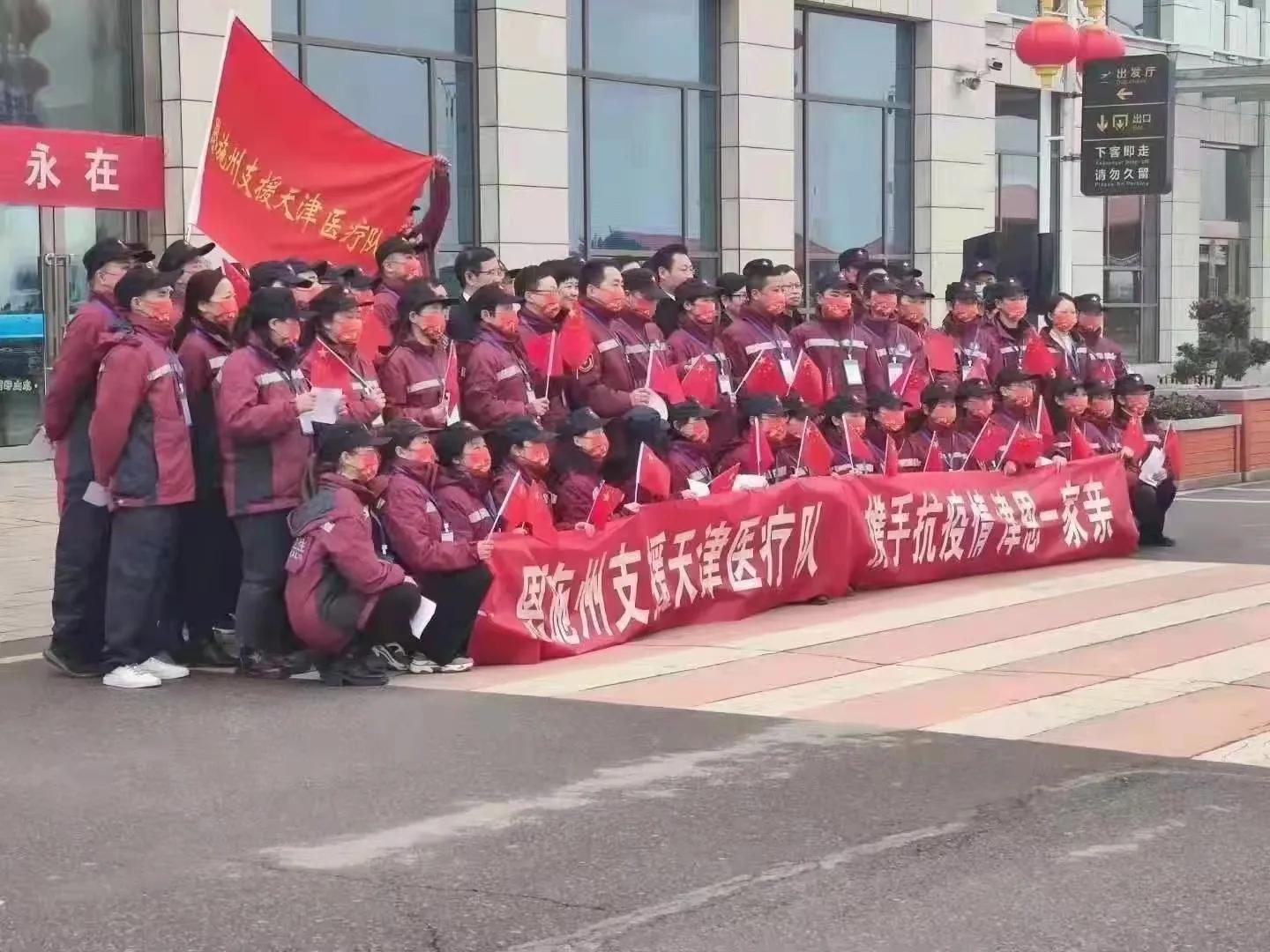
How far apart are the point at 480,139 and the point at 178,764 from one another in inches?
545

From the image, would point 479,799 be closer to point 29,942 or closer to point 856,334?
point 29,942

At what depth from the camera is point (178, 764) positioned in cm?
755

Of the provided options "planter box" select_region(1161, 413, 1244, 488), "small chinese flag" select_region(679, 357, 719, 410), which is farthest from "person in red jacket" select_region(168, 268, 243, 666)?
"planter box" select_region(1161, 413, 1244, 488)

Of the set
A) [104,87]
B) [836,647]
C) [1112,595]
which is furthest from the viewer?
[104,87]

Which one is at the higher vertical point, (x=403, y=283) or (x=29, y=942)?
(x=403, y=283)

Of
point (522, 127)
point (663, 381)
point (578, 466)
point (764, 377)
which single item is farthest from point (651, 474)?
point (522, 127)

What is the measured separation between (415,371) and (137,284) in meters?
1.51

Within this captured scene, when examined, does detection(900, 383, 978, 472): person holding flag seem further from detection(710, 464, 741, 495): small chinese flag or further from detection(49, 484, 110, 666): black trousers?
detection(49, 484, 110, 666): black trousers

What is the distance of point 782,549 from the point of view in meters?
11.4

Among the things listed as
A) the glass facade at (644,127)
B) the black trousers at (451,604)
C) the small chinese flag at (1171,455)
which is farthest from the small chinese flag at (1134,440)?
the glass facade at (644,127)

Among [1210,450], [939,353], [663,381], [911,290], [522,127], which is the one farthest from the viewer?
[522,127]

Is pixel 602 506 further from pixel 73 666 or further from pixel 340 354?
pixel 73 666

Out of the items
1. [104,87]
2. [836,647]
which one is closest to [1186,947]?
[836,647]

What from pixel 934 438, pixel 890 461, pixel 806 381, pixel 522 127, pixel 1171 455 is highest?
pixel 522 127
